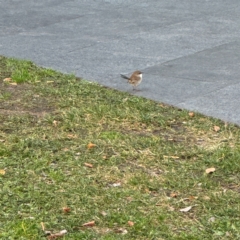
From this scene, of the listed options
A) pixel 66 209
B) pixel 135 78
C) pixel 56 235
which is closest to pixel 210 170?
pixel 66 209

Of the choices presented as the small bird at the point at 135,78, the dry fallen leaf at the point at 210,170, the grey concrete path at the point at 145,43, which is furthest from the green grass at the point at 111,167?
the grey concrete path at the point at 145,43

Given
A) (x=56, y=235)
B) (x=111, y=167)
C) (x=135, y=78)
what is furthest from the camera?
(x=135, y=78)

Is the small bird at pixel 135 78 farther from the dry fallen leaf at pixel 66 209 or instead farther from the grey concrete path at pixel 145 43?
the dry fallen leaf at pixel 66 209

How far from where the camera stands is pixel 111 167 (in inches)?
259

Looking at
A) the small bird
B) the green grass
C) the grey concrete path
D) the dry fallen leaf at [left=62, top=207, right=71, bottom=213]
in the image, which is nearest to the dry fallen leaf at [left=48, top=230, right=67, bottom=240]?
the green grass

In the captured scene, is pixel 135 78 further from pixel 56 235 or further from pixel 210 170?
pixel 56 235

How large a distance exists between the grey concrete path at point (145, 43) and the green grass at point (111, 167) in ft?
1.85

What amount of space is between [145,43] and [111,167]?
4.63 metres

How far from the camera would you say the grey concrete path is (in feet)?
28.8

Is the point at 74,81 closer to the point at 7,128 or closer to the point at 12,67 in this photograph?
the point at 12,67

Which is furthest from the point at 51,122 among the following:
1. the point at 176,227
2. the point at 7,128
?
the point at 176,227

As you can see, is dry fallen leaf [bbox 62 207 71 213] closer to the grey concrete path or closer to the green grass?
the green grass

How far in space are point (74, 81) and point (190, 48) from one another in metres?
2.09

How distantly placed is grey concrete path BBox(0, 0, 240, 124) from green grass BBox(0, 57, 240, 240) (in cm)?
56
